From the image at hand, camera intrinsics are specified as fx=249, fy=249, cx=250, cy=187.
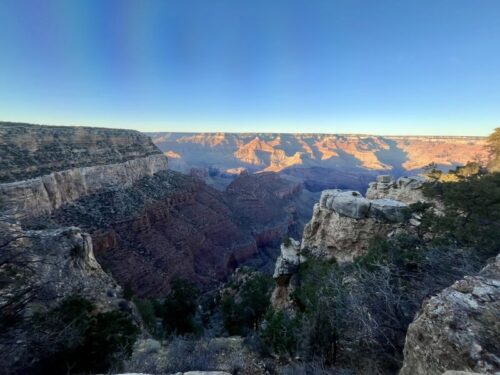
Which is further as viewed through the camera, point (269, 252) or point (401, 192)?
point (269, 252)

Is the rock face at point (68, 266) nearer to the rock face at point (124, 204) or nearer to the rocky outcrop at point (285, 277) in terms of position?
the rock face at point (124, 204)

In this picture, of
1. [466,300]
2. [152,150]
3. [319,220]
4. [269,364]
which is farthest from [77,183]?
[466,300]

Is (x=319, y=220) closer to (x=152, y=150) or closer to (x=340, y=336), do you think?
(x=340, y=336)

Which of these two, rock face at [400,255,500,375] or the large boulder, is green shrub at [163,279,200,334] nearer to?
the large boulder

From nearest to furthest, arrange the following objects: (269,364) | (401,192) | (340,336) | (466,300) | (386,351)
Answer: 1. (466,300)
2. (386,351)
3. (340,336)
4. (269,364)
5. (401,192)

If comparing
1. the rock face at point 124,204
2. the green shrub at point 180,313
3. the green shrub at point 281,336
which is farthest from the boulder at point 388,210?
the rock face at point 124,204

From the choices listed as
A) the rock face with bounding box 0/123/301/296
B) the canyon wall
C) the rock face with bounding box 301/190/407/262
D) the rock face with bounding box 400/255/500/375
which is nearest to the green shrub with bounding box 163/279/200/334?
the canyon wall
